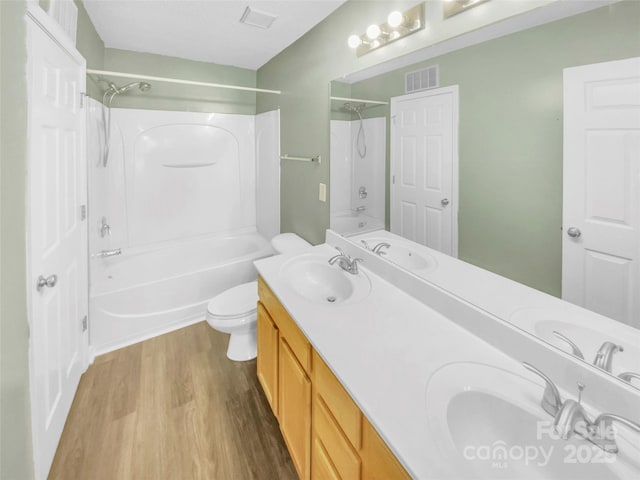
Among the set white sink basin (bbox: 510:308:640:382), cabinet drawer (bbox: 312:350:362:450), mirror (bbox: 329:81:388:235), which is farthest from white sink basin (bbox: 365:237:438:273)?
cabinet drawer (bbox: 312:350:362:450)

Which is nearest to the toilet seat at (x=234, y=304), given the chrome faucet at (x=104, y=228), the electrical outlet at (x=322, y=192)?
the electrical outlet at (x=322, y=192)

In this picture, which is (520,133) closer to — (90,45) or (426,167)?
(426,167)

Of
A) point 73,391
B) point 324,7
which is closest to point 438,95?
point 324,7

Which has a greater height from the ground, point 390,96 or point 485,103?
point 390,96

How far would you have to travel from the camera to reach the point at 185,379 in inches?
80.7

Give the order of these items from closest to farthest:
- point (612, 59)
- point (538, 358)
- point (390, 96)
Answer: point (612, 59)
point (538, 358)
point (390, 96)

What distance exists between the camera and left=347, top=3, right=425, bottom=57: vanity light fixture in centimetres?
139

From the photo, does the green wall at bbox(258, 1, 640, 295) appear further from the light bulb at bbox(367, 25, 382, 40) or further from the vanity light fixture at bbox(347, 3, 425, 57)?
the light bulb at bbox(367, 25, 382, 40)

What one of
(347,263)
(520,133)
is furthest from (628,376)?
(347,263)

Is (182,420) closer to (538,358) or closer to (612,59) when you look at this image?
(538,358)

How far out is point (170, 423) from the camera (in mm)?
1695

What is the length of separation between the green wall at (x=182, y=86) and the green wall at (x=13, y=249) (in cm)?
189

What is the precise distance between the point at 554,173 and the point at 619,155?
15cm

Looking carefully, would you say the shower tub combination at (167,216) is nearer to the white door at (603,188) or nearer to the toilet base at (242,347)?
the toilet base at (242,347)
